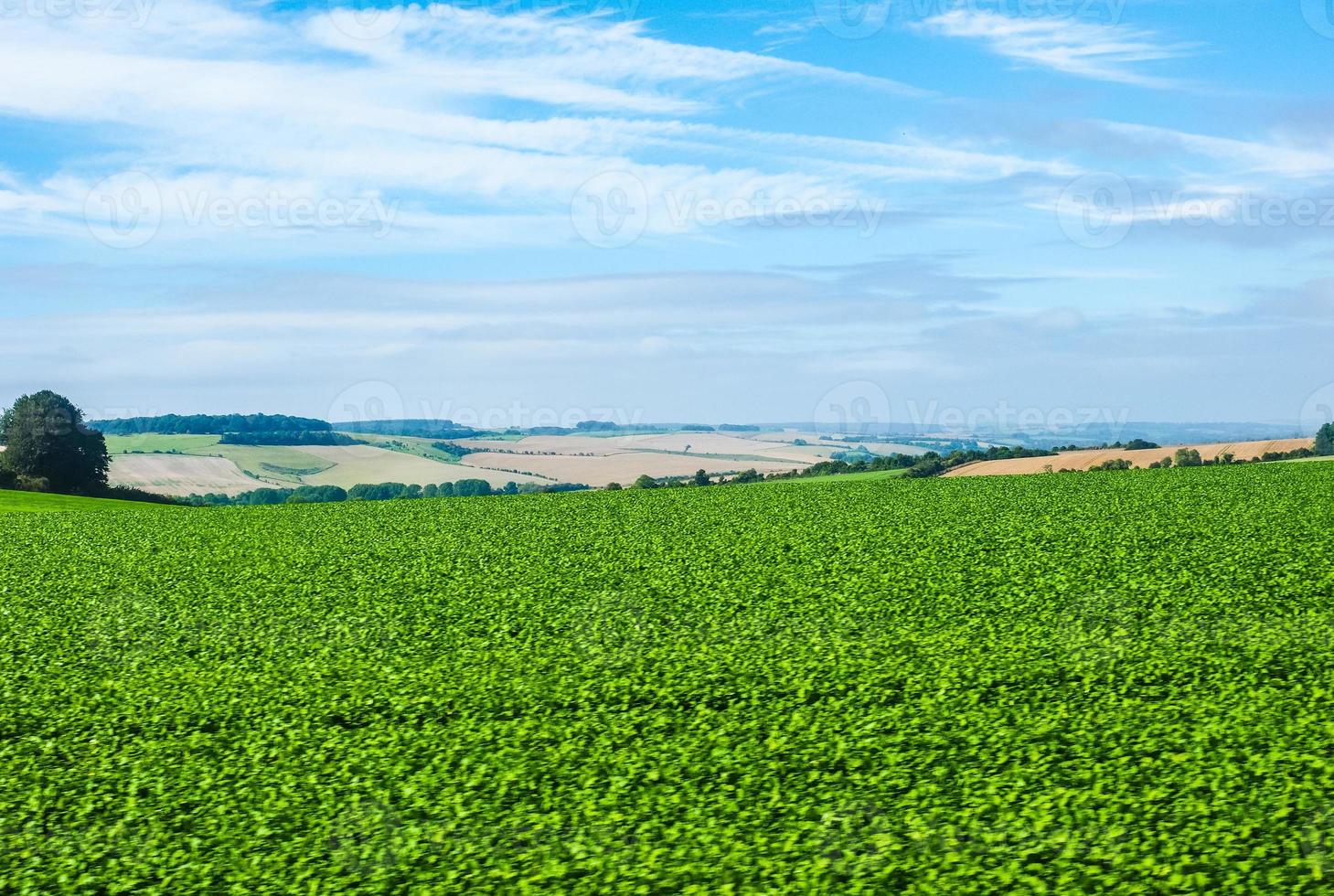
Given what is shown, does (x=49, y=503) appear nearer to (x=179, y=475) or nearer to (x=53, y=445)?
(x=53, y=445)

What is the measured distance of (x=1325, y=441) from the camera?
45156 mm

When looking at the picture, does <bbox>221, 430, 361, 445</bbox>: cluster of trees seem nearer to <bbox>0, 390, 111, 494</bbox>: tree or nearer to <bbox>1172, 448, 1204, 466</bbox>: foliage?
<bbox>0, 390, 111, 494</bbox>: tree

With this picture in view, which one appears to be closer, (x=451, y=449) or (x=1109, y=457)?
(x=1109, y=457)

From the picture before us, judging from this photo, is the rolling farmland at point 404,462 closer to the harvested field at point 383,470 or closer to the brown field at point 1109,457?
the harvested field at point 383,470

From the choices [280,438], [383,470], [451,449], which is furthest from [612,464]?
[280,438]

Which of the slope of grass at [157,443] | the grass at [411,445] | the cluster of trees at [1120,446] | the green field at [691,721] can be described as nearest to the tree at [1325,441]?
the cluster of trees at [1120,446]

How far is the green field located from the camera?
26.0 ft

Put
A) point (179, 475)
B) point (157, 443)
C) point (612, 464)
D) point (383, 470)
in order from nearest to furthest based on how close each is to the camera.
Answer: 1. point (179, 475)
2. point (383, 470)
3. point (612, 464)
4. point (157, 443)

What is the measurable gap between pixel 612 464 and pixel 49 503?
36.0m

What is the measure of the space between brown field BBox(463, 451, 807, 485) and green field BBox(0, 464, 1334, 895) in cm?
3806

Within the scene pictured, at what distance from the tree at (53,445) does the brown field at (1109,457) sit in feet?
163

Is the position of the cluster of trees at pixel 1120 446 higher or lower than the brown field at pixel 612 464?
higher

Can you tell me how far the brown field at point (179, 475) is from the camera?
2586 inches

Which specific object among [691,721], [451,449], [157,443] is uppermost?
[157,443]
